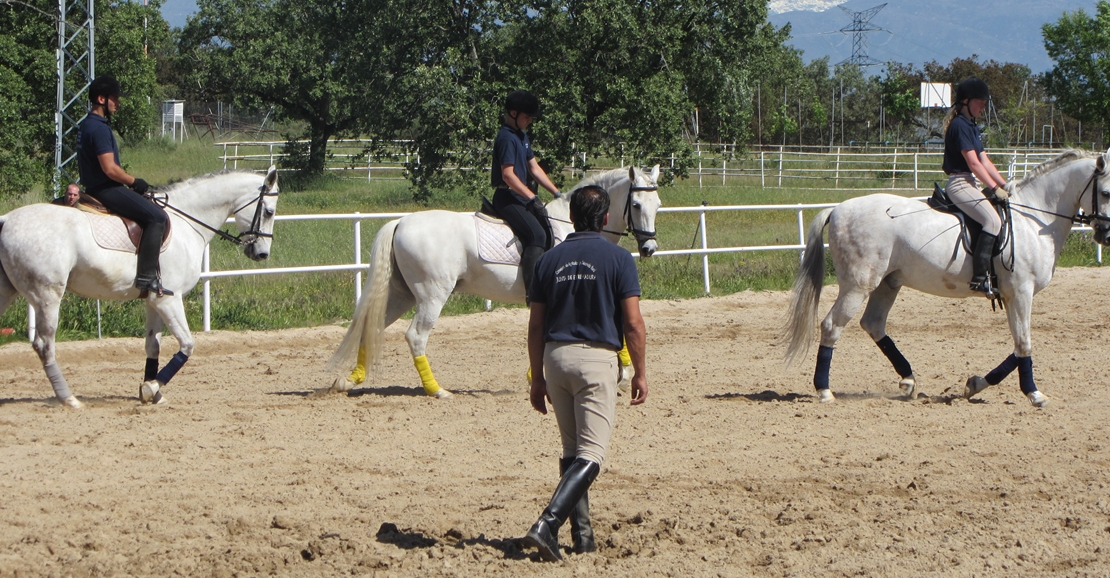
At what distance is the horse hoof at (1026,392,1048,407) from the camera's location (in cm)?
810

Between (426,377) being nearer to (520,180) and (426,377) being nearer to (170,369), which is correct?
(520,180)

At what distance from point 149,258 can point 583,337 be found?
487cm

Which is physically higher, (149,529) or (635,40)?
(635,40)

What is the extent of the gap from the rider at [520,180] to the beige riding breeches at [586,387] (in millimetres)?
3842

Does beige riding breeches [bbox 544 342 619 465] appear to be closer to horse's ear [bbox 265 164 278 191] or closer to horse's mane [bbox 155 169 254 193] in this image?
horse's ear [bbox 265 164 278 191]

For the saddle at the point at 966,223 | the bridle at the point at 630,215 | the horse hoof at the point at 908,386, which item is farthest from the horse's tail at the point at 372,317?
the saddle at the point at 966,223

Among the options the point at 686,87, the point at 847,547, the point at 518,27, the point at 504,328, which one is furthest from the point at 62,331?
the point at 686,87

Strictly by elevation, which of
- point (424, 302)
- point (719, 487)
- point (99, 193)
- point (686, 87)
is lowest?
point (719, 487)

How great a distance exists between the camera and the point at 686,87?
24.5 meters

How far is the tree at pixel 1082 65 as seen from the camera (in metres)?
48.7

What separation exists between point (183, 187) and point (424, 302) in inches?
91.4

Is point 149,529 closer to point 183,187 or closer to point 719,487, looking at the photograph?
point 719,487

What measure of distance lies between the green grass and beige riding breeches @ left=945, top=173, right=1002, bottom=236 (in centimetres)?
673

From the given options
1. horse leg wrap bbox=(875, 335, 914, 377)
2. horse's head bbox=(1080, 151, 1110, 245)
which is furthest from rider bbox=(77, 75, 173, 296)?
horse's head bbox=(1080, 151, 1110, 245)
